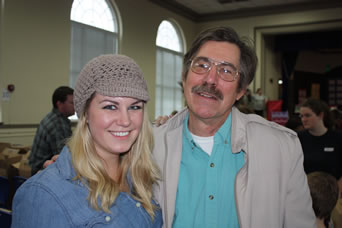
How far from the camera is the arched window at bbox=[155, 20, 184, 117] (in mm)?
9680

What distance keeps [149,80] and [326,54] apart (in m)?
9.69

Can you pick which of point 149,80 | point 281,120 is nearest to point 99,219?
point 281,120

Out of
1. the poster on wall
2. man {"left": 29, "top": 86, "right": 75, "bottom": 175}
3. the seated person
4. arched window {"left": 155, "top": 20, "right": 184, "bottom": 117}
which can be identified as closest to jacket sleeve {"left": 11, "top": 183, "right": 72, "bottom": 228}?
the seated person

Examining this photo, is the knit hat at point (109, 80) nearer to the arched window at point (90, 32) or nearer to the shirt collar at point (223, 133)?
the shirt collar at point (223, 133)

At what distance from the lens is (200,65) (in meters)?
1.67

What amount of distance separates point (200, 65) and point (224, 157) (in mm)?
509

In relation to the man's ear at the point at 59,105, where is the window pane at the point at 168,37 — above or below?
above

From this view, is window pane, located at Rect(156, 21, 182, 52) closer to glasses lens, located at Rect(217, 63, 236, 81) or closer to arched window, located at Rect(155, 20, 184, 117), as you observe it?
arched window, located at Rect(155, 20, 184, 117)

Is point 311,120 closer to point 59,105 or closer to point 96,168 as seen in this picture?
point 96,168

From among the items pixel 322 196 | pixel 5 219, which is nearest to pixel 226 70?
pixel 322 196

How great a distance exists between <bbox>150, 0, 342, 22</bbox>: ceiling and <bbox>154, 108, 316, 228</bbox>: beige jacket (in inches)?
327

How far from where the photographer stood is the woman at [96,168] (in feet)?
3.52

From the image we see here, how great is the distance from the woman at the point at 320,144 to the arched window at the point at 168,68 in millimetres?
6524

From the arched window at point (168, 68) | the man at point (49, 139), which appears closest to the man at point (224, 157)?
the man at point (49, 139)
